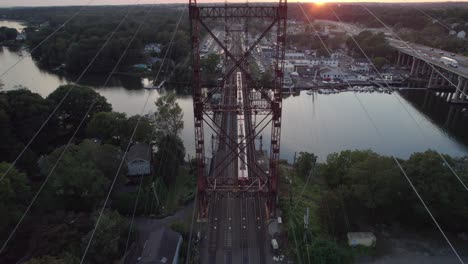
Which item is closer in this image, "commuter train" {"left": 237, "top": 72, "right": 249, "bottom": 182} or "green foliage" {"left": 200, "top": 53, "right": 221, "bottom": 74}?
"commuter train" {"left": 237, "top": 72, "right": 249, "bottom": 182}

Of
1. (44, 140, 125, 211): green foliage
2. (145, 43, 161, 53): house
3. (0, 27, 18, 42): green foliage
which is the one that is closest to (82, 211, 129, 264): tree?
(44, 140, 125, 211): green foliage

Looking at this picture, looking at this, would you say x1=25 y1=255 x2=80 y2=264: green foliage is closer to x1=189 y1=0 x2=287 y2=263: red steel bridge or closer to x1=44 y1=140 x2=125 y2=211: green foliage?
x1=44 y1=140 x2=125 y2=211: green foliage

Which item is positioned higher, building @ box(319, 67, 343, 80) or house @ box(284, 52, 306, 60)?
house @ box(284, 52, 306, 60)

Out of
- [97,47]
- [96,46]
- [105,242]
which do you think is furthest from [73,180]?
Result: [96,46]

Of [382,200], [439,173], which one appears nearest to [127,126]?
[382,200]

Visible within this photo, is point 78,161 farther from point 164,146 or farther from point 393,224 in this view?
point 393,224

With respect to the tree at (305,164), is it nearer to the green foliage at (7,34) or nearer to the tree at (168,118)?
the tree at (168,118)
